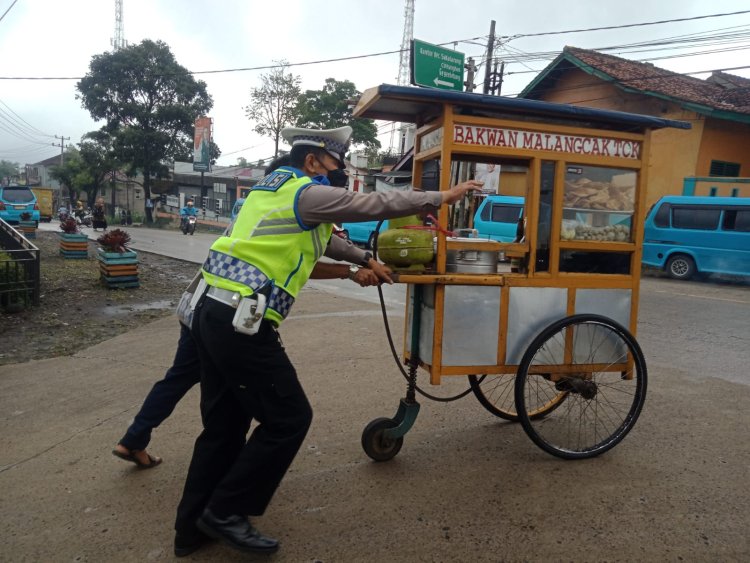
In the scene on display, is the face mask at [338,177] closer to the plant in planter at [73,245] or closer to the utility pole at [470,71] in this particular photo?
the plant in planter at [73,245]

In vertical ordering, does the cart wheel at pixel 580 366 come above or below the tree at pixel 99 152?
below

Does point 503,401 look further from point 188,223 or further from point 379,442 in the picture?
point 188,223

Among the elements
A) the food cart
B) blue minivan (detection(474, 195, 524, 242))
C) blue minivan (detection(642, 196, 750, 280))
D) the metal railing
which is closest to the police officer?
the food cart

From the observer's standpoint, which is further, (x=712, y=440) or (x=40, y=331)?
(x=40, y=331)

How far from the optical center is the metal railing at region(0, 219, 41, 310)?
7430mm

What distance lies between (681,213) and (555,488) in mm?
A: 12017

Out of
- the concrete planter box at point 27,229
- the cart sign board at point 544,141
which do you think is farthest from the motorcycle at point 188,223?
the cart sign board at point 544,141

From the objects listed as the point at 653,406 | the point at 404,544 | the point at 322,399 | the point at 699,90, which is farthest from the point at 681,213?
the point at 404,544

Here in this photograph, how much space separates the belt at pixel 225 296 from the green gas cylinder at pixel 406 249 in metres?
0.93

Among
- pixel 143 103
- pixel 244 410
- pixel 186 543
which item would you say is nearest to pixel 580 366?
pixel 244 410

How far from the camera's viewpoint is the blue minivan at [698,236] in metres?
11.9

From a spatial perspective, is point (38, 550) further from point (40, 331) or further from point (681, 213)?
point (681, 213)

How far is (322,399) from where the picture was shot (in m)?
4.22

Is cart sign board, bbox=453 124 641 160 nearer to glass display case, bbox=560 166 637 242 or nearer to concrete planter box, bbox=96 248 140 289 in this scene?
glass display case, bbox=560 166 637 242
